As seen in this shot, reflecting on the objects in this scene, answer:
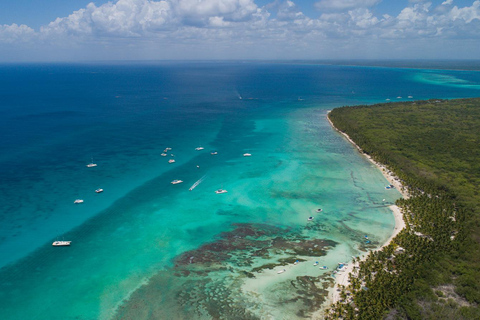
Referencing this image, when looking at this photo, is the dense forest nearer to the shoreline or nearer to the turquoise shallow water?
the shoreline

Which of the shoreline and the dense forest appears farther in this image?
the shoreline

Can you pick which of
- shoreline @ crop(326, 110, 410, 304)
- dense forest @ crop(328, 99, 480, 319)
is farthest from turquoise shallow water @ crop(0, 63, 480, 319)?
dense forest @ crop(328, 99, 480, 319)

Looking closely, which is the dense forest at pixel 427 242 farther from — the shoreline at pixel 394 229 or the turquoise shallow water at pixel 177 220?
the turquoise shallow water at pixel 177 220

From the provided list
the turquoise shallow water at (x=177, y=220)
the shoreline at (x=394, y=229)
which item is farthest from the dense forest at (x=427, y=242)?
the turquoise shallow water at (x=177, y=220)

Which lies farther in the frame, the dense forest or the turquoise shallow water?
the turquoise shallow water

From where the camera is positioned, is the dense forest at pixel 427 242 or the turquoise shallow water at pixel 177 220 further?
the turquoise shallow water at pixel 177 220
